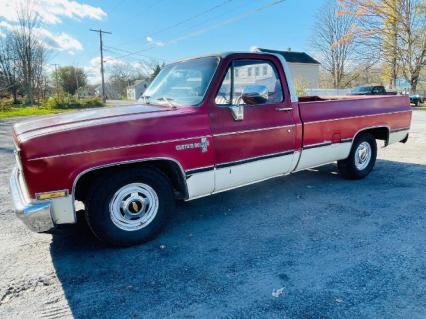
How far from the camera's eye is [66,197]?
10.1 feet

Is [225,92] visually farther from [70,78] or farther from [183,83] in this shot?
[70,78]

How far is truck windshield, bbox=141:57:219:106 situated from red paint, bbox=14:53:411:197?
0.13m

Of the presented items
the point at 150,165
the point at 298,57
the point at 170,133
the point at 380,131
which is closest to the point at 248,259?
the point at 150,165

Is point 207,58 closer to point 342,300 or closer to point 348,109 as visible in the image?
point 348,109

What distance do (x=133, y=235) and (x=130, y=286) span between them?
2.43 ft

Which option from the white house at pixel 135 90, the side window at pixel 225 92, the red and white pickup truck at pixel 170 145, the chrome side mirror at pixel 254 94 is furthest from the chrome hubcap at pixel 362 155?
the white house at pixel 135 90

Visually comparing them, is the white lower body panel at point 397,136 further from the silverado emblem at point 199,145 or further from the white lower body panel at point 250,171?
the silverado emblem at point 199,145

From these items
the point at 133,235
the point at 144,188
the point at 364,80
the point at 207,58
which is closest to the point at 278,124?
the point at 207,58

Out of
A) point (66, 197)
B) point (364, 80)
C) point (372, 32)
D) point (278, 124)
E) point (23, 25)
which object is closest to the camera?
point (66, 197)

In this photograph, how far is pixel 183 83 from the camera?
13.9ft

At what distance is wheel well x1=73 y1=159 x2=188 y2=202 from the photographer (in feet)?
11.0

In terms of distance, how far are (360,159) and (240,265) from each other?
11.9 feet

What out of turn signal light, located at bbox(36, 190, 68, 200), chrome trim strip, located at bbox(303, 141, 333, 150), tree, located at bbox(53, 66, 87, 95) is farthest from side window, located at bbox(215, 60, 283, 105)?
tree, located at bbox(53, 66, 87, 95)

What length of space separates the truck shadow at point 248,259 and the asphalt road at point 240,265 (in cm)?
1
